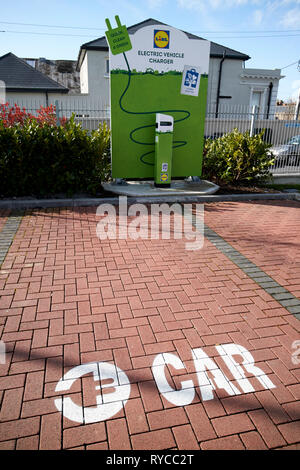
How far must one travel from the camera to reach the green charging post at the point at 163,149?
816 cm

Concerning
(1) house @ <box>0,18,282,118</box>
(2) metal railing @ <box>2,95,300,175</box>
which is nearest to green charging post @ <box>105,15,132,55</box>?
(2) metal railing @ <box>2,95,300,175</box>

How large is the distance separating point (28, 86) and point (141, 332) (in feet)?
86.5

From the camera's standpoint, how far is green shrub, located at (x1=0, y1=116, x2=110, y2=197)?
7.41 meters

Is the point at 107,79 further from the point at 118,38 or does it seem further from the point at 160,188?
the point at 160,188

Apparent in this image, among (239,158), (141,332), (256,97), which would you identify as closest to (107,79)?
(256,97)

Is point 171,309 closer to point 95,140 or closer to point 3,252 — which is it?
point 3,252

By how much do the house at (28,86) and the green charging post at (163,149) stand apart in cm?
1895

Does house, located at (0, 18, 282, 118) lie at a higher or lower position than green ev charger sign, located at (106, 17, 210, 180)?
higher

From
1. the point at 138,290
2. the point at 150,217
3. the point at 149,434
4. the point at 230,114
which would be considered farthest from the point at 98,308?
the point at 230,114

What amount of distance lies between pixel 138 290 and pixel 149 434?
6.22 ft

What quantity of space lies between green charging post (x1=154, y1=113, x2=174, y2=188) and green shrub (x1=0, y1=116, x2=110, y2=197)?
4.79 feet

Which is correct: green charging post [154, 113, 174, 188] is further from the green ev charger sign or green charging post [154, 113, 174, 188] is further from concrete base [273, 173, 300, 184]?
concrete base [273, 173, 300, 184]

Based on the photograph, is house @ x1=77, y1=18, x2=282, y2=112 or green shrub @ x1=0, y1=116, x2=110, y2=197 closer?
green shrub @ x1=0, y1=116, x2=110, y2=197

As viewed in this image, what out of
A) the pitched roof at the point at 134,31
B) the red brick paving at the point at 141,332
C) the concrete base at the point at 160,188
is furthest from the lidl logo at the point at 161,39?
the pitched roof at the point at 134,31
